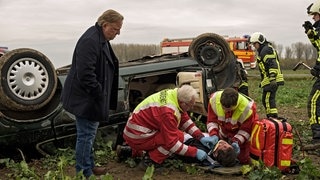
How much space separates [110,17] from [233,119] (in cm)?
168

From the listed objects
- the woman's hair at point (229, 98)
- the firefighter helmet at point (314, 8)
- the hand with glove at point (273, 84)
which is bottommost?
the hand with glove at point (273, 84)

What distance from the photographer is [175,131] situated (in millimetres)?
4395

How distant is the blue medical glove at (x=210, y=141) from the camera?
4695mm

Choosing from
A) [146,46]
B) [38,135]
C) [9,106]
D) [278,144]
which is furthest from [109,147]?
[146,46]

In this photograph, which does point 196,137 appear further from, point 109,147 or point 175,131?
point 109,147

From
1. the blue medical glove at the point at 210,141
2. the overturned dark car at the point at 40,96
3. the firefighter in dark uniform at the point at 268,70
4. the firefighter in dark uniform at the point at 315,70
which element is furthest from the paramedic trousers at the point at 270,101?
the blue medical glove at the point at 210,141

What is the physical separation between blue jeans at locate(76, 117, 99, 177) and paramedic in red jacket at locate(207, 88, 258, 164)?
1.34 m

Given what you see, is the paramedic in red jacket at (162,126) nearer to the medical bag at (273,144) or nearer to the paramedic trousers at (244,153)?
the paramedic trousers at (244,153)

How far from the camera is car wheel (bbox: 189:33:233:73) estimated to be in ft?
21.3

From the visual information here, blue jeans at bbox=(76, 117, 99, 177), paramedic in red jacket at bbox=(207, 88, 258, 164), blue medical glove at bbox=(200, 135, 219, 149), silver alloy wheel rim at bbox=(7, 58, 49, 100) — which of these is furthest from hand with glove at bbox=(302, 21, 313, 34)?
silver alloy wheel rim at bbox=(7, 58, 49, 100)

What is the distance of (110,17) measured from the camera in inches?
154

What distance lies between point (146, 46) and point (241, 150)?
78.6 feet

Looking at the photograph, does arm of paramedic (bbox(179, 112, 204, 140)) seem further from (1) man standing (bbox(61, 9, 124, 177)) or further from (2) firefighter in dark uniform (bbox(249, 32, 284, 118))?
(2) firefighter in dark uniform (bbox(249, 32, 284, 118))

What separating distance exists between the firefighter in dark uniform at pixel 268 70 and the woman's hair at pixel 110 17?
399 centimetres
